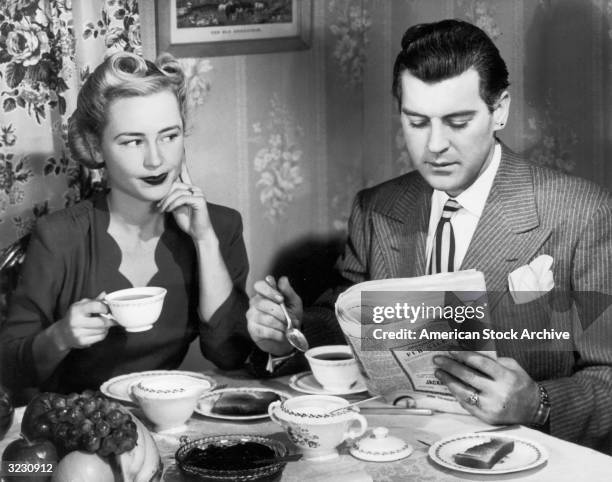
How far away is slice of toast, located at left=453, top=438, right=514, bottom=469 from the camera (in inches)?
53.1

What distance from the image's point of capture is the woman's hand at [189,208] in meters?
2.06

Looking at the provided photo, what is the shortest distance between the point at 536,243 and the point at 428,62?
447 mm

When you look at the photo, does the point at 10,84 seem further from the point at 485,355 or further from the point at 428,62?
the point at 485,355

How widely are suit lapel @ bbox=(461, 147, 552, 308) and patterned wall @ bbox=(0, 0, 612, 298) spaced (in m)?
0.23

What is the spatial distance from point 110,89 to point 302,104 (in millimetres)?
884

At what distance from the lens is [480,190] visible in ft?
→ 6.54

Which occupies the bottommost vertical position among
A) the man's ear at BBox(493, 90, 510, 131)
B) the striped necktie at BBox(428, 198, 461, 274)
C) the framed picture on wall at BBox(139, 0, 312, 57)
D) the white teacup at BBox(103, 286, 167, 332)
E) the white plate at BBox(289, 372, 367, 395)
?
the white plate at BBox(289, 372, 367, 395)

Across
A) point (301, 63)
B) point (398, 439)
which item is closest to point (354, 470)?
point (398, 439)

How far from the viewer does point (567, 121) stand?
6.89 ft

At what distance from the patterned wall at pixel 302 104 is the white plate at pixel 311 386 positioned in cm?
78

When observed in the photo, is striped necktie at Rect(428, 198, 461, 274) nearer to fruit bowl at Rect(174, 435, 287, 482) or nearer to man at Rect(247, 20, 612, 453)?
man at Rect(247, 20, 612, 453)

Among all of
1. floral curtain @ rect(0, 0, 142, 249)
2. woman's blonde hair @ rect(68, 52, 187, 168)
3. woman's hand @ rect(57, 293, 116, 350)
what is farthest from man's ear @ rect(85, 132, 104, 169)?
woman's hand @ rect(57, 293, 116, 350)

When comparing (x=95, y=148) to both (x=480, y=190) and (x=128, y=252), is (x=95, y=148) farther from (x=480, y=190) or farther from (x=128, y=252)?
(x=480, y=190)

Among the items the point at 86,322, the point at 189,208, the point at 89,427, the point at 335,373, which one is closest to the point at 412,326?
the point at 335,373
